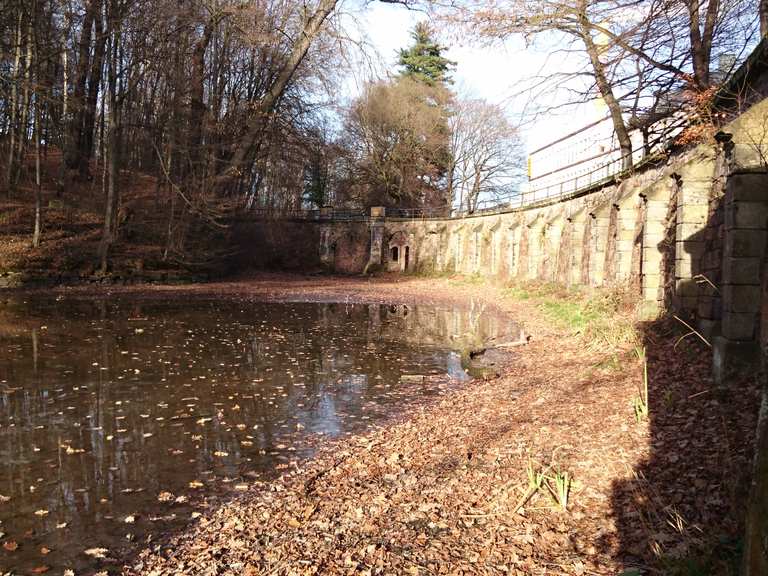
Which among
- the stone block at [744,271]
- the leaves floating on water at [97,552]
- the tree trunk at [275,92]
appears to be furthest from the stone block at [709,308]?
the tree trunk at [275,92]

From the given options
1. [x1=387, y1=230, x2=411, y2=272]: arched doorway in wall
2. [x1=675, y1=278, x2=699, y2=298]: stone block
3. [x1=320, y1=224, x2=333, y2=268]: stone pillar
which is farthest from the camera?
[x1=387, y1=230, x2=411, y2=272]: arched doorway in wall

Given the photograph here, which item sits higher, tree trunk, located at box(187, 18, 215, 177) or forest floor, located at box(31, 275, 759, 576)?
tree trunk, located at box(187, 18, 215, 177)

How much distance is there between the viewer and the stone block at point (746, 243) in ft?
21.9

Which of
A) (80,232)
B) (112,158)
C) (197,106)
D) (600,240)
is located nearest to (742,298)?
(600,240)

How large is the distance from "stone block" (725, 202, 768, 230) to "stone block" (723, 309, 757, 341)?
104cm

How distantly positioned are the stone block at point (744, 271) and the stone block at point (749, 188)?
716 millimetres

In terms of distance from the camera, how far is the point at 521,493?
482 cm

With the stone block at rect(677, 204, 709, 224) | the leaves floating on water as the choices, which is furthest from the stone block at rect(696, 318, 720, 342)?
the leaves floating on water

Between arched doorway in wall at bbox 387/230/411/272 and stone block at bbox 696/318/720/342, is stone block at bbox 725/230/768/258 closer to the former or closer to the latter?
stone block at bbox 696/318/720/342

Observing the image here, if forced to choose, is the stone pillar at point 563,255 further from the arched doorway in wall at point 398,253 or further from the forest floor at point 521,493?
the arched doorway in wall at point 398,253

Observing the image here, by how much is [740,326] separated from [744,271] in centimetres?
66

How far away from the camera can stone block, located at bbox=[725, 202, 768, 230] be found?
261 inches

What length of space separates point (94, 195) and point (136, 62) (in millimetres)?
8825

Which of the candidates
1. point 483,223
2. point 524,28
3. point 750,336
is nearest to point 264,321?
point 524,28
